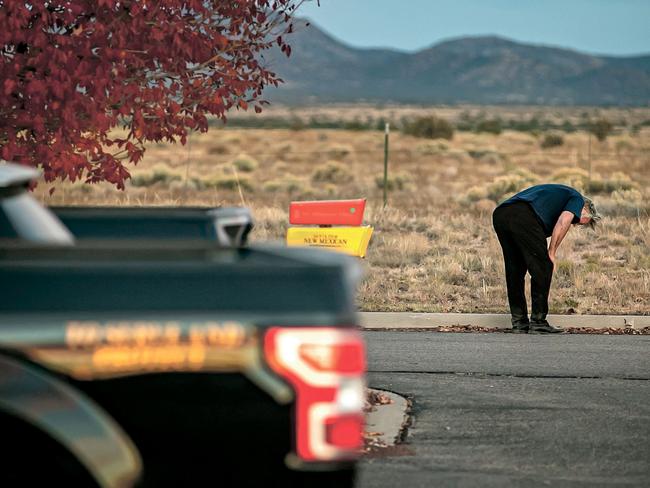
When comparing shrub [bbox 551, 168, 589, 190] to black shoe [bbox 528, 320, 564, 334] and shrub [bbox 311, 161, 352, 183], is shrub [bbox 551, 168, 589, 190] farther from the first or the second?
black shoe [bbox 528, 320, 564, 334]

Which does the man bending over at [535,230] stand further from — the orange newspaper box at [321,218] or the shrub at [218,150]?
the shrub at [218,150]

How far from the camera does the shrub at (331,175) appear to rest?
45.3m

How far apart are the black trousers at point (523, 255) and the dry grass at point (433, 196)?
68.2 inches

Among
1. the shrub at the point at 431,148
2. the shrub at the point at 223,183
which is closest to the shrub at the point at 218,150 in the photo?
the shrub at the point at 431,148

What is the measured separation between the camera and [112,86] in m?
9.27

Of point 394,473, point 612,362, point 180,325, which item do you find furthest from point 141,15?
point 180,325

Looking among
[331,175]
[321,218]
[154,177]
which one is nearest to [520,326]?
[321,218]

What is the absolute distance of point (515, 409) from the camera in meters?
9.02

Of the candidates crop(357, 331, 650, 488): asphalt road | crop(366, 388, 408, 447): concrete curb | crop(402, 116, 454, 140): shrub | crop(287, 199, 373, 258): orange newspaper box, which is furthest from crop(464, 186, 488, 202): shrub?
crop(402, 116, 454, 140): shrub

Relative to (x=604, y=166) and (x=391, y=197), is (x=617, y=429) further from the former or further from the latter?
(x=604, y=166)

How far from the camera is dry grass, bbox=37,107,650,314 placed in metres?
17.0

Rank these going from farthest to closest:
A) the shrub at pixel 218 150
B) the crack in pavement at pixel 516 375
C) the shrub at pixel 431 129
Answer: the shrub at pixel 431 129 < the shrub at pixel 218 150 < the crack in pavement at pixel 516 375

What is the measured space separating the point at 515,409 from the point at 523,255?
4463 mm

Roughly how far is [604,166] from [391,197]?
19218 mm
